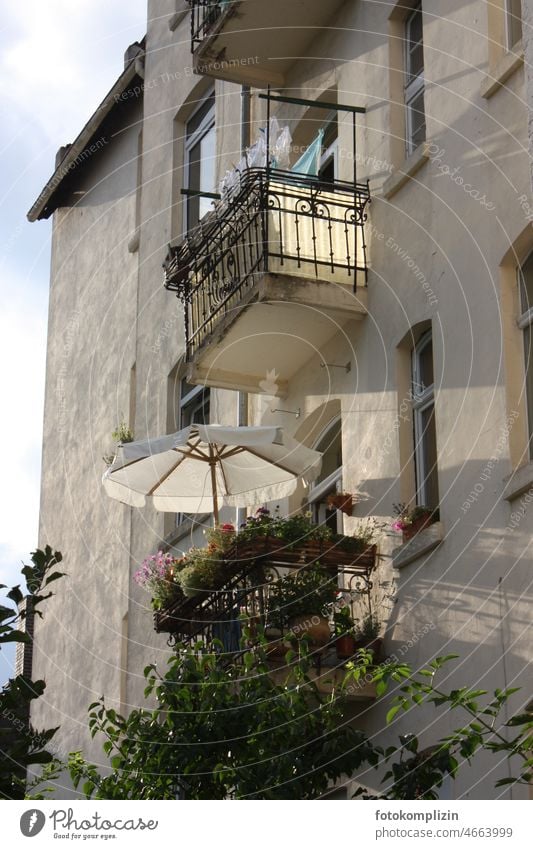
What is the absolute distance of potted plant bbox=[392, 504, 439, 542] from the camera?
1302cm

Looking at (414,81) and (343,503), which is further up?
(414,81)

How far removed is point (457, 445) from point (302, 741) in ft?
9.41

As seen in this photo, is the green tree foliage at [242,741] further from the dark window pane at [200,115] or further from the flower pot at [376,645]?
the dark window pane at [200,115]

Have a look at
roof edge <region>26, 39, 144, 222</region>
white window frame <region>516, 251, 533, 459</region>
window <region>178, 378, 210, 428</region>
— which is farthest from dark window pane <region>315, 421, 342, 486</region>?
roof edge <region>26, 39, 144, 222</region>

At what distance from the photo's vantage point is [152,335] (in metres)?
21.6

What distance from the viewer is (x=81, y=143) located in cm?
2645

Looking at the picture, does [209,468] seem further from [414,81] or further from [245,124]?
[245,124]

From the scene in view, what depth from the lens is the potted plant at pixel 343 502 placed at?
14.4 metres

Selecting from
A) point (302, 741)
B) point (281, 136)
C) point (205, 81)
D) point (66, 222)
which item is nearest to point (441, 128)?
point (281, 136)

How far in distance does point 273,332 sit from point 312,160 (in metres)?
1.84

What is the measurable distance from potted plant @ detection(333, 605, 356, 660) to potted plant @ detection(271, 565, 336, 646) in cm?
11

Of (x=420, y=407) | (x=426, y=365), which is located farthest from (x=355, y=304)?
(x=420, y=407)

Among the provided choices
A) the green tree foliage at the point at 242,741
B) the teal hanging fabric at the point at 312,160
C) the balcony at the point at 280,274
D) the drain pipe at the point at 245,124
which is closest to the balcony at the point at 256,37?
the drain pipe at the point at 245,124

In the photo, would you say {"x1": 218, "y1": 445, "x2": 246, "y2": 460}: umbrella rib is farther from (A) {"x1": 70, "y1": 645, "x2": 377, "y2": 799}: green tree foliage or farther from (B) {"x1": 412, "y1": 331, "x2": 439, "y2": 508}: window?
(A) {"x1": 70, "y1": 645, "x2": 377, "y2": 799}: green tree foliage
